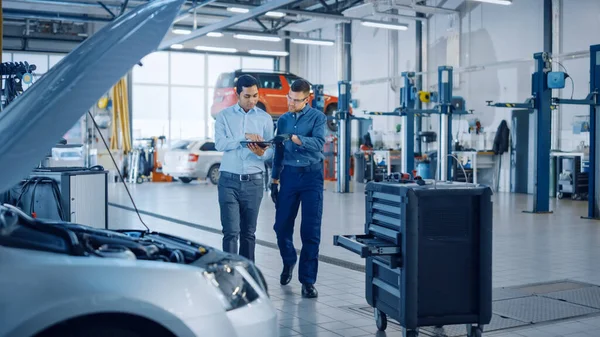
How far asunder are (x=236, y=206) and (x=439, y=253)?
1792mm

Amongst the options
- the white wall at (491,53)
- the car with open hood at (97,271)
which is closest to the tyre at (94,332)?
the car with open hood at (97,271)

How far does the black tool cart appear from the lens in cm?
360

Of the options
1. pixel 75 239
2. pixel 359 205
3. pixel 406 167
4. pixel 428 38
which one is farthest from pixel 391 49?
pixel 75 239

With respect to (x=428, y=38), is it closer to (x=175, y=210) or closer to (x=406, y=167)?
(x=406, y=167)

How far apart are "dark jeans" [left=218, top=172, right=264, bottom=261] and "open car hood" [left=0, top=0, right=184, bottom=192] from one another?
2429mm

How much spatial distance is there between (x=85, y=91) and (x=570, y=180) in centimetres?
1371

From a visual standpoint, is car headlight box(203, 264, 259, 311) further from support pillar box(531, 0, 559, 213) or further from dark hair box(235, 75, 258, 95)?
support pillar box(531, 0, 559, 213)

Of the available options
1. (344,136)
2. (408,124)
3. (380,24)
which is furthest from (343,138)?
(380,24)

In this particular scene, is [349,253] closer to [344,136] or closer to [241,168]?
[241,168]

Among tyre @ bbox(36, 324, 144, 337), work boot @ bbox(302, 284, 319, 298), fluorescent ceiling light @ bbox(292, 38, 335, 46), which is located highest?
fluorescent ceiling light @ bbox(292, 38, 335, 46)

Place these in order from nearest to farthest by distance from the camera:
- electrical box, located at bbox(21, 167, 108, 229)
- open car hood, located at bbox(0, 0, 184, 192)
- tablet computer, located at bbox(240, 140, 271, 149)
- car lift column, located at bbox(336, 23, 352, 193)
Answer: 1. open car hood, located at bbox(0, 0, 184, 192)
2. tablet computer, located at bbox(240, 140, 271, 149)
3. electrical box, located at bbox(21, 167, 108, 229)
4. car lift column, located at bbox(336, 23, 352, 193)

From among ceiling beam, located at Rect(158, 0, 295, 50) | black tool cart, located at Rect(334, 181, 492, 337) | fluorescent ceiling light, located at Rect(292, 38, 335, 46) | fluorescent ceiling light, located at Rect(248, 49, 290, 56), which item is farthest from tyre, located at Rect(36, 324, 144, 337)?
fluorescent ceiling light, located at Rect(248, 49, 290, 56)

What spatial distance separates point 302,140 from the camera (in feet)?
16.2

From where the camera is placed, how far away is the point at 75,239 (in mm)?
2406
